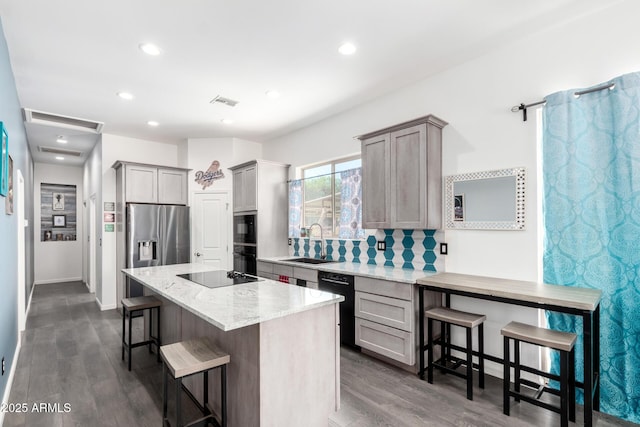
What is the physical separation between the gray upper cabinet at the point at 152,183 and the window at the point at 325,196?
2.30m

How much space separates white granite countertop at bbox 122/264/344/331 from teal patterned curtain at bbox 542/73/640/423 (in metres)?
1.82

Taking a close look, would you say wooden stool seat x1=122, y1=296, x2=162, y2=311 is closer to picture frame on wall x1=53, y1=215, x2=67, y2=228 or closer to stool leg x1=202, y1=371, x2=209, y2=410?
stool leg x1=202, y1=371, x2=209, y2=410

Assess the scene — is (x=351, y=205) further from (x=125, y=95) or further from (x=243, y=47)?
(x=125, y=95)

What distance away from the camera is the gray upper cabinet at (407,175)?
10.1 ft

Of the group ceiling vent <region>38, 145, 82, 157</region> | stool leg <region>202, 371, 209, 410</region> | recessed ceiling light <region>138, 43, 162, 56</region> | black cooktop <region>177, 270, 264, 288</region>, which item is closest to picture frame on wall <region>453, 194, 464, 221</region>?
black cooktop <region>177, 270, 264, 288</region>

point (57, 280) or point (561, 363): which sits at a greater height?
point (561, 363)

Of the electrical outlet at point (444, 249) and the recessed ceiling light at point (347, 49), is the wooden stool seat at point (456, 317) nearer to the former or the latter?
the electrical outlet at point (444, 249)

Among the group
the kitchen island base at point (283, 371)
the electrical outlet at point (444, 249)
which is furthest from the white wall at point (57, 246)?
the electrical outlet at point (444, 249)

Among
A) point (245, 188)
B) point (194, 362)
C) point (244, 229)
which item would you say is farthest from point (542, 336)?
point (245, 188)

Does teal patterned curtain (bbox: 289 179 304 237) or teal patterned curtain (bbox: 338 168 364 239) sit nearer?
teal patterned curtain (bbox: 338 168 364 239)

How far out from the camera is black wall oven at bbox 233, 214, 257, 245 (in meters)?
4.98

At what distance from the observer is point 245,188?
204 inches

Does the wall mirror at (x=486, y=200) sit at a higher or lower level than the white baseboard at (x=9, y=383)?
higher

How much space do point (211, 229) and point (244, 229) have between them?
2.82 ft
